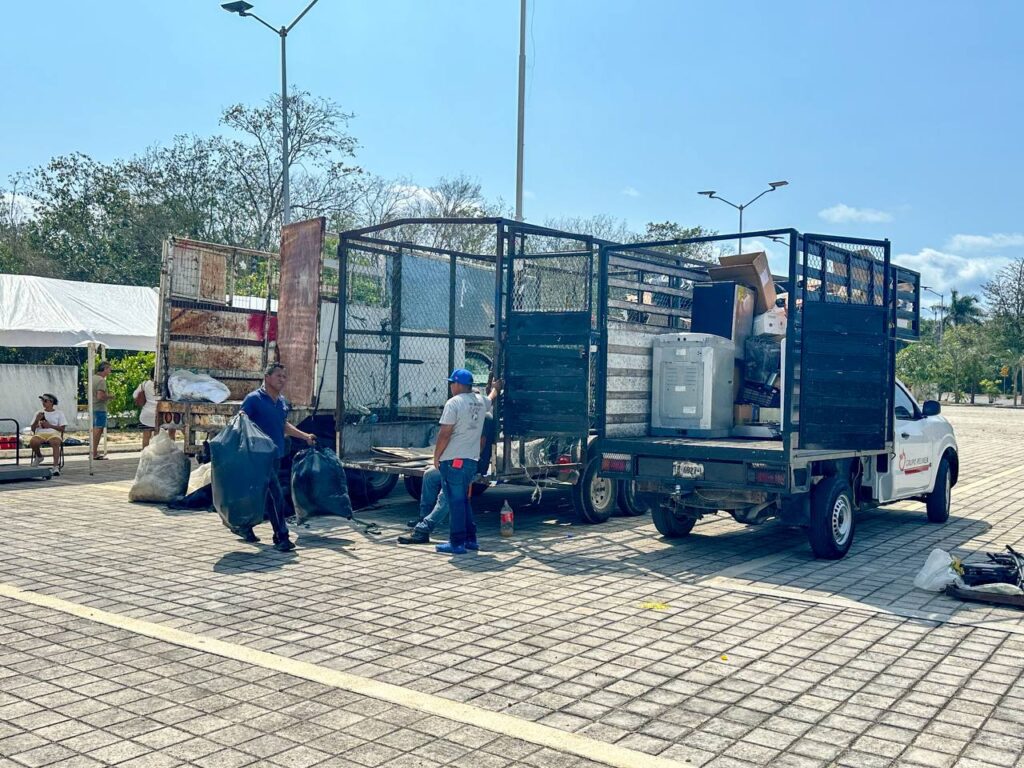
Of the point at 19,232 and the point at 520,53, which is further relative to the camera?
the point at 19,232

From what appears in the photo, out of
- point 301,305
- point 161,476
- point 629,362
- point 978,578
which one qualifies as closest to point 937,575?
point 978,578

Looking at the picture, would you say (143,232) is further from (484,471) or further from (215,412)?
(484,471)

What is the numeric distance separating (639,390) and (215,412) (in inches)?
201

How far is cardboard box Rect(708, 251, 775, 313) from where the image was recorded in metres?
10.0

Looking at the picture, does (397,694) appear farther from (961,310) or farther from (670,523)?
(961,310)

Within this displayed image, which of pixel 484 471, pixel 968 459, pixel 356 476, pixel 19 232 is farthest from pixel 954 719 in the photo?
pixel 19 232

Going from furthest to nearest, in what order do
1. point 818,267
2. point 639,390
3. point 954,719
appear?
point 639,390
point 818,267
point 954,719

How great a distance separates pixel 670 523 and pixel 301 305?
509cm

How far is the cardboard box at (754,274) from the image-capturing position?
10023 millimetres

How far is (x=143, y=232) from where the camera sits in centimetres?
3541

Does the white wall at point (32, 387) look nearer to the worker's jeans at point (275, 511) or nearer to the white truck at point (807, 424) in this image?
the worker's jeans at point (275, 511)

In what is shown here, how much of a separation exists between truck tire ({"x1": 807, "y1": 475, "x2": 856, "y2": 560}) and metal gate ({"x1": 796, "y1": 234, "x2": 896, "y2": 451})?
1.15 feet

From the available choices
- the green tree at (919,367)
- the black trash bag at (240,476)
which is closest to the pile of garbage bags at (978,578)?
the black trash bag at (240,476)

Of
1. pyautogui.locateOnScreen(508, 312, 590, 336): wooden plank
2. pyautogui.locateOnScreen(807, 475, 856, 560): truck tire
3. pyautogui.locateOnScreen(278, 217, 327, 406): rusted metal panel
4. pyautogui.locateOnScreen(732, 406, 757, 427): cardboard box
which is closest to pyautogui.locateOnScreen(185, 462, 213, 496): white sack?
pyautogui.locateOnScreen(278, 217, 327, 406): rusted metal panel
